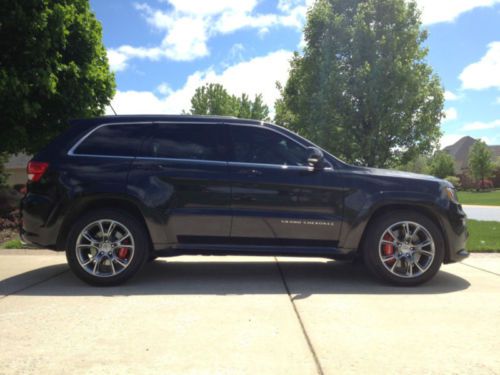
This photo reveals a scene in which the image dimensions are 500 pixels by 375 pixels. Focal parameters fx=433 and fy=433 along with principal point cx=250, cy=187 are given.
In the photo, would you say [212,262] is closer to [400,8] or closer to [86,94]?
[86,94]

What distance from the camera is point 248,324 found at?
3.51 m

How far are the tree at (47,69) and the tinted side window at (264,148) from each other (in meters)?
5.63

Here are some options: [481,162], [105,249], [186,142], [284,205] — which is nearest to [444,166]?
[481,162]

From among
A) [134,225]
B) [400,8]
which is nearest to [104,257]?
[134,225]

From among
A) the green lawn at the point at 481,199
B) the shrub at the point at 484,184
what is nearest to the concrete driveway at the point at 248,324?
the green lawn at the point at 481,199

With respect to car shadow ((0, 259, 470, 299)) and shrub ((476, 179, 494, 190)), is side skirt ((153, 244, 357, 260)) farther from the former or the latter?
shrub ((476, 179, 494, 190))

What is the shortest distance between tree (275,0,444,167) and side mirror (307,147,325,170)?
581 inches

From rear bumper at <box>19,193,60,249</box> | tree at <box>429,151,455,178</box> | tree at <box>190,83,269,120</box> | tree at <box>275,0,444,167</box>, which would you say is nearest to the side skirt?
rear bumper at <box>19,193,60,249</box>

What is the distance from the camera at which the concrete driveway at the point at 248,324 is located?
277 centimetres

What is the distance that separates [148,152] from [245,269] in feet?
6.77

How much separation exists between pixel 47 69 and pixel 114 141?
519 centimetres

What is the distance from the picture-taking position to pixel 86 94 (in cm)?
1020

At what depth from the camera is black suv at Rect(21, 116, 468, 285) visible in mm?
4789

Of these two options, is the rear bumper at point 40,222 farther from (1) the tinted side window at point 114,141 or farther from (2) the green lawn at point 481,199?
(2) the green lawn at point 481,199
